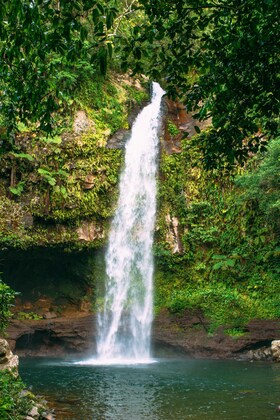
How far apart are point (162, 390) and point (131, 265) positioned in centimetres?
850

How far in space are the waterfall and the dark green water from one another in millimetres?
2701

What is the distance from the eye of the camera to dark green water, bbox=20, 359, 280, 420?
9422mm

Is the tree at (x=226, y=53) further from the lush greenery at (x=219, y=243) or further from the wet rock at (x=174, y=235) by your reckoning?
the wet rock at (x=174, y=235)

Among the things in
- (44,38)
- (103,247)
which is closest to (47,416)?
(44,38)

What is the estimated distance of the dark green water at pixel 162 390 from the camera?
9.42 metres

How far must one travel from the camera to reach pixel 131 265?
19.7 meters

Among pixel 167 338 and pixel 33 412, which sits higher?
pixel 167 338

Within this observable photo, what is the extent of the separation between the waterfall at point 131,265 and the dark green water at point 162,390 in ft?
8.86

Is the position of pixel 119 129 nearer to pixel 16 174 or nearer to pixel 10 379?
pixel 16 174

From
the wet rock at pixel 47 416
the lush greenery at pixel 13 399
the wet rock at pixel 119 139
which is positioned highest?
the wet rock at pixel 119 139

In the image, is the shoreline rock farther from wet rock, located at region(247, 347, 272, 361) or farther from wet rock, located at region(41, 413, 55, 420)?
wet rock, located at region(41, 413, 55, 420)

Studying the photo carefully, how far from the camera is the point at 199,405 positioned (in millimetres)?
9930

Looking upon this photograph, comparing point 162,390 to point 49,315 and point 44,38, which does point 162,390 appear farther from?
point 49,315

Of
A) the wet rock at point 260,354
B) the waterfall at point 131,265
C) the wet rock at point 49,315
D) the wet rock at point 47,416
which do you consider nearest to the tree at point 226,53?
the wet rock at point 47,416
